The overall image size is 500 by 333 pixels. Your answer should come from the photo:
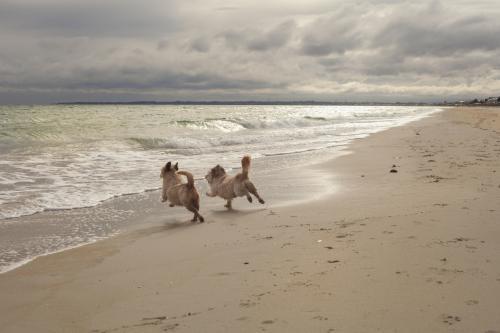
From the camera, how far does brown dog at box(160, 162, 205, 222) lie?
7359 millimetres

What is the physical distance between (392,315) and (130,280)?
2358 mm

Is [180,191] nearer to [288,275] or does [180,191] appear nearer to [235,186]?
[235,186]

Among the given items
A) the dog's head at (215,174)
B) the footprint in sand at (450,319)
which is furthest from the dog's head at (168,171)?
the footprint in sand at (450,319)

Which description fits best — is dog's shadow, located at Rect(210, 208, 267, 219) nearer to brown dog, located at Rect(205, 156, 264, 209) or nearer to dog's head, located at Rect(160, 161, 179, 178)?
brown dog, located at Rect(205, 156, 264, 209)

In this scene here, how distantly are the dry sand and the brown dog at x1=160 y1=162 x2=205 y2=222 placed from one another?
0.33 m

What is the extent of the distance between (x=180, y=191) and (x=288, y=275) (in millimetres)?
3671

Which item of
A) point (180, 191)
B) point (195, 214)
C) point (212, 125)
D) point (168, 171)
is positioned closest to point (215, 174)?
point (168, 171)

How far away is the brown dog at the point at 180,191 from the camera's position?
7359mm

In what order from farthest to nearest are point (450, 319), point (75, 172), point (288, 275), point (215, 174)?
point (75, 172)
point (215, 174)
point (288, 275)
point (450, 319)

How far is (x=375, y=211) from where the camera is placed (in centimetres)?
667

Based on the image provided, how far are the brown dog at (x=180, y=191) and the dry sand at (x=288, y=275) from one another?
0.33 meters

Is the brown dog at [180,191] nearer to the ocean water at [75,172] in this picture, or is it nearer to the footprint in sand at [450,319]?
the ocean water at [75,172]

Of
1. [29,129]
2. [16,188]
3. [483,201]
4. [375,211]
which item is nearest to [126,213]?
[16,188]

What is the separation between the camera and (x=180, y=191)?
7539mm
